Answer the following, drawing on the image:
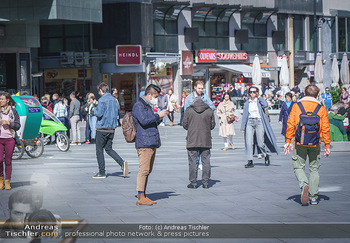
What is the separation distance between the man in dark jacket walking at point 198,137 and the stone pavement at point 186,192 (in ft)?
0.93

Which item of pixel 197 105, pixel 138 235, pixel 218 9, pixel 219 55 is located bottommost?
pixel 138 235

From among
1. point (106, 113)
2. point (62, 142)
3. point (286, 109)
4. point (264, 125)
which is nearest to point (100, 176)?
point (106, 113)

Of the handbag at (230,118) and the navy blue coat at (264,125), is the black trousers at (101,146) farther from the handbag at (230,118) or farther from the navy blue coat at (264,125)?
the handbag at (230,118)

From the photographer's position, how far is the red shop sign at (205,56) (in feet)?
167

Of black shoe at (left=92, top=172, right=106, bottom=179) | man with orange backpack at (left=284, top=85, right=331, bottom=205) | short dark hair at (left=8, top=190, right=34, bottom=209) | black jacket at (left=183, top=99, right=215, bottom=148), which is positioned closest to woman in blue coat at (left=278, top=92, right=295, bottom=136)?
black shoe at (left=92, top=172, right=106, bottom=179)

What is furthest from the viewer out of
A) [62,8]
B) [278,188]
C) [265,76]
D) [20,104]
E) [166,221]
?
[265,76]

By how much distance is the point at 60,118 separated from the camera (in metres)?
24.0

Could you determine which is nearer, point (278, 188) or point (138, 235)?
point (138, 235)

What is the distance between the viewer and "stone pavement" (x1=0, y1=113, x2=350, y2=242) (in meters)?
9.70

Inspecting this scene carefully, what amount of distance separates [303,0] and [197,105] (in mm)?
50132

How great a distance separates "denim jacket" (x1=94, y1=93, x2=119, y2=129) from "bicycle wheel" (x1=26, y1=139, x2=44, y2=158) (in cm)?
536

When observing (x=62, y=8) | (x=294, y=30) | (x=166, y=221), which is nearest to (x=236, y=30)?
(x=294, y=30)

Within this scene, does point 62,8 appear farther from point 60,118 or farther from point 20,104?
point 20,104

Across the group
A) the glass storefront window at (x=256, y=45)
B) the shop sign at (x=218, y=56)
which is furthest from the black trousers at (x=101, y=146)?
the glass storefront window at (x=256, y=45)
